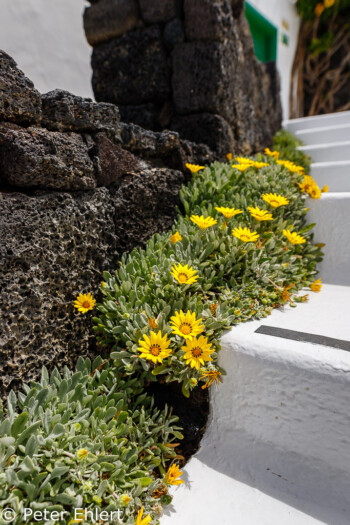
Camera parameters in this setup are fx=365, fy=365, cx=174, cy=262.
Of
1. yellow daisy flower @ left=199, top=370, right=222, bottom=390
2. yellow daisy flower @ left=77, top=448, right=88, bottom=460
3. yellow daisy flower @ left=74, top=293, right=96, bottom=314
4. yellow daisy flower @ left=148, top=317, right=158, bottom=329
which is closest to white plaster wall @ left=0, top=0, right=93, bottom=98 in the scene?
yellow daisy flower @ left=74, top=293, right=96, bottom=314

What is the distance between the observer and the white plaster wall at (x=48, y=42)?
2436 millimetres

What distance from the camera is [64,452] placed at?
3.51ft

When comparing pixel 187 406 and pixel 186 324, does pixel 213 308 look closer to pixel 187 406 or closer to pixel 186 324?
pixel 186 324

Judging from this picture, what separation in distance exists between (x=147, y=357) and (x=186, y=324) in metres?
0.20

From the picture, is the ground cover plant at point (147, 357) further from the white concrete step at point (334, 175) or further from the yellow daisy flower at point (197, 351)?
the white concrete step at point (334, 175)

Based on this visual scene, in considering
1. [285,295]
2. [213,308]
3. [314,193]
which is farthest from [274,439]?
[314,193]

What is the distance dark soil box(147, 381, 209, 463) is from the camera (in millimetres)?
1476

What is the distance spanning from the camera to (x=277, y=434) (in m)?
1.36

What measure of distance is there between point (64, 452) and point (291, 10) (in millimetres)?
8142

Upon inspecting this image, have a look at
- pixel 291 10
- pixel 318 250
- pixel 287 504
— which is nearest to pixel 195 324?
pixel 287 504

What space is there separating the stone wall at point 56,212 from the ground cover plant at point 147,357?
10 cm

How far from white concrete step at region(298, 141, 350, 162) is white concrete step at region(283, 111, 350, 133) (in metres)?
1.03

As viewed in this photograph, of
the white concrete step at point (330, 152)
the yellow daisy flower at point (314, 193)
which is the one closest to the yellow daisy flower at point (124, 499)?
the yellow daisy flower at point (314, 193)

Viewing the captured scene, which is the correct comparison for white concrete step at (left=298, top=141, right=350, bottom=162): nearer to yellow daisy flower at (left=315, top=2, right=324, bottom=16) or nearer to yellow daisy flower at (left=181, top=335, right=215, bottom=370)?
yellow daisy flower at (left=181, top=335, right=215, bottom=370)
